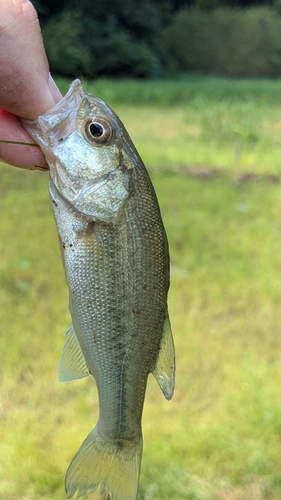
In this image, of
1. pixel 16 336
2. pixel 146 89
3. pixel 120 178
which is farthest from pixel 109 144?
pixel 146 89

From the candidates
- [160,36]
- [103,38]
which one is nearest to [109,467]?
[103,38]

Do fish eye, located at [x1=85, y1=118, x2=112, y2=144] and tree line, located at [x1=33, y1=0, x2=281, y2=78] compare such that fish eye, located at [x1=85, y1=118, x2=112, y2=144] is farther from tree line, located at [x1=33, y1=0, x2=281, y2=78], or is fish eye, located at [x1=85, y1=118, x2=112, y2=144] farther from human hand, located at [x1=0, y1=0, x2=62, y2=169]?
tree line, located at [x1=33, y1=0, x2=281, y2=78]

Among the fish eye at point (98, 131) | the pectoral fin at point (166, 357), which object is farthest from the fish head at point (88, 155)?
the pectoral fin at point (166, 357)

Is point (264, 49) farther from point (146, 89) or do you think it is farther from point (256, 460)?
point (256, 460)

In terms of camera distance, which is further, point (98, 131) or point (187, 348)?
point (187, 348)

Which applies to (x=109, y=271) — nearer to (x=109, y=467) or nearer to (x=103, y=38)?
(x=109, y=467)

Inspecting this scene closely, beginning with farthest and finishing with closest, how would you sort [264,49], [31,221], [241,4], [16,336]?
[241,4]
[264,49]
[31,221]
[16,336]
